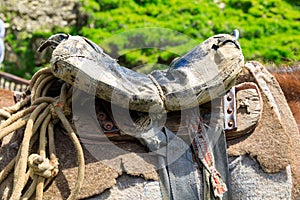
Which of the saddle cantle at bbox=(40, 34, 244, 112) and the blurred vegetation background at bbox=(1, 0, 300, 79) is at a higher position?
the saddle cantle at bbox=(40, 34, 244, 112)

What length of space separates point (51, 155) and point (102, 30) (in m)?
5.65

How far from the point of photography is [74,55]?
196 cm

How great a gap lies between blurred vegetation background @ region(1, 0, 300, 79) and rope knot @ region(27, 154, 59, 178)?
4722 millimetres

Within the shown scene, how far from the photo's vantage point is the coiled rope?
191 centimetres

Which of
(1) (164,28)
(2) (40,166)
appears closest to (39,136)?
(2) (40,166)

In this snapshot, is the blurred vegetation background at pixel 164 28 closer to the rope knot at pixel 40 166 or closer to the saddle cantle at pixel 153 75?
the saddle cantle at pixel 153 75

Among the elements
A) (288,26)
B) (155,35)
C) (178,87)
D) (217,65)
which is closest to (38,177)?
Answer: (178,87)

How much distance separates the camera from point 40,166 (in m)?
1.90

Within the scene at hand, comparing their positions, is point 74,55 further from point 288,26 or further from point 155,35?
point 288,26

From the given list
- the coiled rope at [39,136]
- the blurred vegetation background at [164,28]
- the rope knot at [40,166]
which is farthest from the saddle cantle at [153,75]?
the blurred vegetation background at [164,28]

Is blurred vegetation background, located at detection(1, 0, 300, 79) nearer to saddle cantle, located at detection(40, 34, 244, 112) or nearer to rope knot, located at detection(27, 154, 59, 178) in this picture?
saddle cantle, located at detection(40, 34, 244, 112)

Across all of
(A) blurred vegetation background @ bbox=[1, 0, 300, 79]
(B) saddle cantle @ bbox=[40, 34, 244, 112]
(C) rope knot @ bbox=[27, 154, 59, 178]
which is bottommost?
(A) blurred vegetation background @ bbox=[1, 0, 300, 79]

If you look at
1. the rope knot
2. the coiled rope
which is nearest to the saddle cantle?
the coiled rope

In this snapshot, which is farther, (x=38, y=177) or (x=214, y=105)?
(x=214, y=105)
